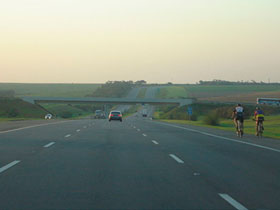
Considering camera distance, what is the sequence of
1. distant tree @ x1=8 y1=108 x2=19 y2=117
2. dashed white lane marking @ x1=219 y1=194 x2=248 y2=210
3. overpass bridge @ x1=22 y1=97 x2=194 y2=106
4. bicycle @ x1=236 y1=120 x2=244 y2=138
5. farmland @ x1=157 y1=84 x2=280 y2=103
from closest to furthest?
dashed white lane marking @ x1=219 y1=194 x2=248 y2=210, bicycle @ x1=236 y1=120 x2=244 y2=138, distant tree @ x1=8 y1=108 x2=19 y2=117, overpass bridge @ x1=22 y1=97 x2=194 y2=106, farmland @ x1=157 y1=84 x2=280 y2=103

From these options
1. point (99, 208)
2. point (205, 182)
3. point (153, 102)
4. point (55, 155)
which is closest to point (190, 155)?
point (55, 155)

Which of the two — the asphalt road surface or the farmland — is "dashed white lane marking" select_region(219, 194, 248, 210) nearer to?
the asphalt road surface

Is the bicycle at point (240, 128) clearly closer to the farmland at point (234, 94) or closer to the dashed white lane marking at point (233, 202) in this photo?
the dashed white lane marking at point (233, 202)

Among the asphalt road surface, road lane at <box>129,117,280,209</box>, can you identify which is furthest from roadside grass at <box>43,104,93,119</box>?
the asphalt road surface

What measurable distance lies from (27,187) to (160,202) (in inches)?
113

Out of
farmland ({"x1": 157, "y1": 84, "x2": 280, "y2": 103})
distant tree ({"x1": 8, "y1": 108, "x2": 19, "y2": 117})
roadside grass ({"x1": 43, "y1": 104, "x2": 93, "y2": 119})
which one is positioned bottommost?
roadside grass ({"x1": 43, "y1": 104, "x2": 93, "y2": 119})

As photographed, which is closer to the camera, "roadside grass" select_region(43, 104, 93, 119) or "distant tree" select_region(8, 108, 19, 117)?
"distant tree" select_region(8, 108, 19, 117)

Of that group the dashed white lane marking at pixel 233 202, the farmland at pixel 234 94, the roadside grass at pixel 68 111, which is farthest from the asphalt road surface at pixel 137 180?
the roadside grass at pixel 68 111

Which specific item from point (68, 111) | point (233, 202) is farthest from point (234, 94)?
point (233, 202)

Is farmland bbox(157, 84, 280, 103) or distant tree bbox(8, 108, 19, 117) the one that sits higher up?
farmland bbox(157, 84, 280, 103)

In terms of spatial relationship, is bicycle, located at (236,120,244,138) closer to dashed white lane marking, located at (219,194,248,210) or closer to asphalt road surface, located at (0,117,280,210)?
asphalt road surface, located at (0,117,280,210)

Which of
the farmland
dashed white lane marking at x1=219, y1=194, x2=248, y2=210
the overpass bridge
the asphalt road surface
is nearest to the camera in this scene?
dashed white lane marking at x1=219, y1=194, x2=248, y2=210

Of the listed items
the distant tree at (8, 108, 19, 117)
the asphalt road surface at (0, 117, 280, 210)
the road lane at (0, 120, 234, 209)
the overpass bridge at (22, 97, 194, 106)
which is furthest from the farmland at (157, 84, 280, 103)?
the road lane at (0, 120, 234, 209)

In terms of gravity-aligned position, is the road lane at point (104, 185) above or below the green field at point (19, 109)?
above
